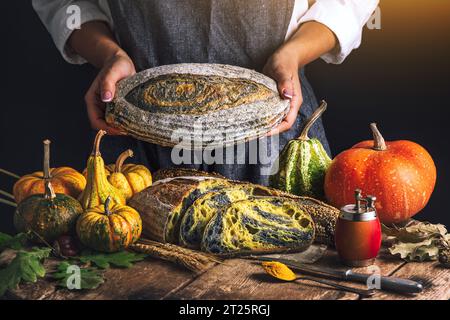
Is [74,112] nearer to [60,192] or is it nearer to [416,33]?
[60,192]

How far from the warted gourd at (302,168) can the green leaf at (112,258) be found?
17.1 inches

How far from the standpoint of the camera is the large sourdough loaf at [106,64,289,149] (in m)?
1.73

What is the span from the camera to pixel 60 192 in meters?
1.68

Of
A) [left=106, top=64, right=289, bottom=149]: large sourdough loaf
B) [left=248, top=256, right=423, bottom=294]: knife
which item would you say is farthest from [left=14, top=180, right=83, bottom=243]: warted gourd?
[left=248, top=256, right=423, bottom=294]: knife

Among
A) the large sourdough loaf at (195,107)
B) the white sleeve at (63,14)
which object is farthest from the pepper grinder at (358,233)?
the white sleeve at (63,14)

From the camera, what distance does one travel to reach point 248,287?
138 centimetres

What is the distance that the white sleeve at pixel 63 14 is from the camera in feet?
7.11

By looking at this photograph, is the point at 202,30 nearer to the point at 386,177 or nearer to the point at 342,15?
the point at 342,15

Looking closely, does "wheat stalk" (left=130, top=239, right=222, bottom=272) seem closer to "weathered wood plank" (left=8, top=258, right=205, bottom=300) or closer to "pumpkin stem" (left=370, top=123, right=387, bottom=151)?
"weathered wood plank" (left=8, top=258, right=205, bottom=300)

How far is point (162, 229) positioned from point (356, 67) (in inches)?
46.7

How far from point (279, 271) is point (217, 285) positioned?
0.42 ft

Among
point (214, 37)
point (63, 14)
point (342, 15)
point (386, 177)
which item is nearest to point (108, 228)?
point (386, 177)

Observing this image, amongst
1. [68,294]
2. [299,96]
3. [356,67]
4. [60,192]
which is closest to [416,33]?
[356,67]

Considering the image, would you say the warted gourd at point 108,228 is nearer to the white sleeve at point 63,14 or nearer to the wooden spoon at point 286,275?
the wooden spoon at point 286,275
